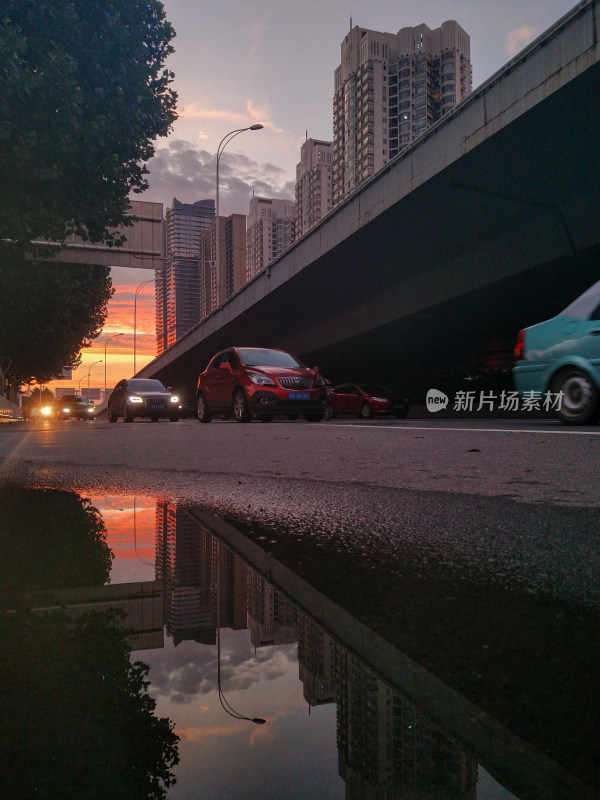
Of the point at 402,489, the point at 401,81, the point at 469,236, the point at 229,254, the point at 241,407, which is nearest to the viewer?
the point at 402,489

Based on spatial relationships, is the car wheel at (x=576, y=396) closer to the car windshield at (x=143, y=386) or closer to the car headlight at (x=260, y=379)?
the car headlight at (x=260, y=379)

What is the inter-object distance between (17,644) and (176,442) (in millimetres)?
7217

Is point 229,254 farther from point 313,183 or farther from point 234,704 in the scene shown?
point 234,704

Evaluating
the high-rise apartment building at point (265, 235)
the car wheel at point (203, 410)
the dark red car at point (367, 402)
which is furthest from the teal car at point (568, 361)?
the high-rise apartment building at point (265, 235)

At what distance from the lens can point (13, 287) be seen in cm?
2778

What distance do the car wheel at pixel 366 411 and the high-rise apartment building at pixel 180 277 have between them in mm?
67875

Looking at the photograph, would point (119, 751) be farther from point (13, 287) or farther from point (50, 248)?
point (13, 287)

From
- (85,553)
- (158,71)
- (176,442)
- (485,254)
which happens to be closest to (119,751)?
(85,553)

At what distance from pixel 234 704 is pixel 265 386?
47.8 feet

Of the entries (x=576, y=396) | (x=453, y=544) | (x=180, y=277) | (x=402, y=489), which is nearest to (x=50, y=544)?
(x=453, y=544)

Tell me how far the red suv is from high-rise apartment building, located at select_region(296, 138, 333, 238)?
130190 mm

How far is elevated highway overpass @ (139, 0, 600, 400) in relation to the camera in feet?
51.3

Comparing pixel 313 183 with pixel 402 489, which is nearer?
pixel 402 489

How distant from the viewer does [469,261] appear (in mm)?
23641
